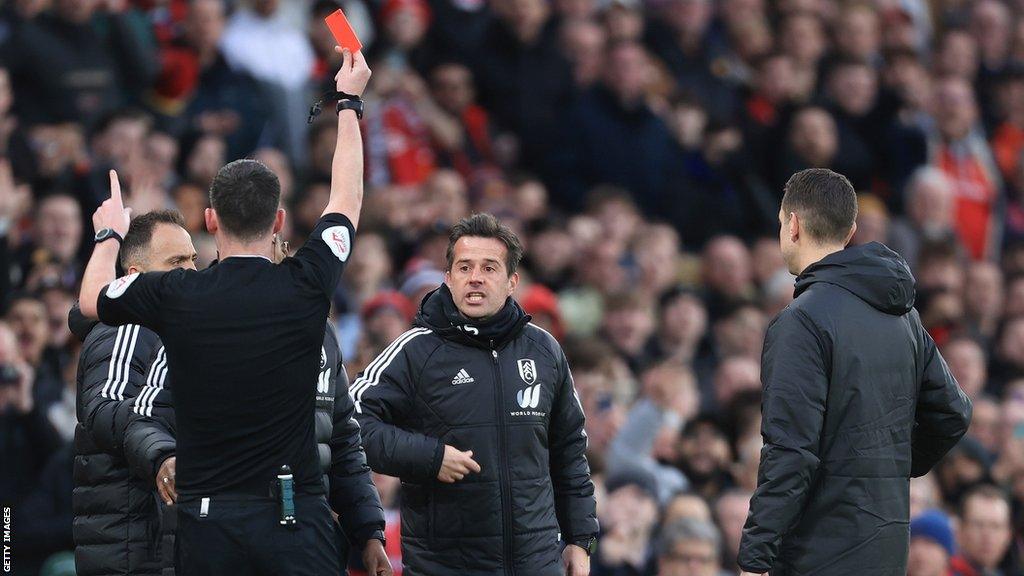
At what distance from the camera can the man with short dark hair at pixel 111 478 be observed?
6102mm

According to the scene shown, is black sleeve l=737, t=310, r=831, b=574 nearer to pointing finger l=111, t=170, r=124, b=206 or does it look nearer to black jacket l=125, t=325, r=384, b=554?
black jacket l=125, t=325, r=384, b=554

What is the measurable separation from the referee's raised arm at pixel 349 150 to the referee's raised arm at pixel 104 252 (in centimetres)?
78

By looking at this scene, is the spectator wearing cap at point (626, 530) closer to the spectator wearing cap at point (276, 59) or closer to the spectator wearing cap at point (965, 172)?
the spectator wearing cap at point (276, 59)

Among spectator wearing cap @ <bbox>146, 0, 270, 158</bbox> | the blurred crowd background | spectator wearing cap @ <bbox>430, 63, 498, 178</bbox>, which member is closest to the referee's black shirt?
the blurred crowd background

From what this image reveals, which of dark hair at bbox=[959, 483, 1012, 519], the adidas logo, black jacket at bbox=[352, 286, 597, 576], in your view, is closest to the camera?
black jacket at bbox=[352, 286, 597, 576]

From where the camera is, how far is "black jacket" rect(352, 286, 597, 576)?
21.3ft

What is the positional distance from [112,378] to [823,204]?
266 centimetres

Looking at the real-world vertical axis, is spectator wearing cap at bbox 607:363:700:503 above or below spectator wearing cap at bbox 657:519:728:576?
above

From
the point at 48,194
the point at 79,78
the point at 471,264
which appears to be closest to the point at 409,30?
the point at 79,78

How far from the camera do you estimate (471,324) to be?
21.9 ft

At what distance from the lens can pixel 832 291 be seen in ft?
19.4

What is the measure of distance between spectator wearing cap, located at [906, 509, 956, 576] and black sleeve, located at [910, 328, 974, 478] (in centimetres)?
309

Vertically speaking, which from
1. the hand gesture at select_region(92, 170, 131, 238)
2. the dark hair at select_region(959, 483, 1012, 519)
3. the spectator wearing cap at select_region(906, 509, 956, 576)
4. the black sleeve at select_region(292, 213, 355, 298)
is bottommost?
the spectator wearing cap at select_region(906, 509, 956, 576)

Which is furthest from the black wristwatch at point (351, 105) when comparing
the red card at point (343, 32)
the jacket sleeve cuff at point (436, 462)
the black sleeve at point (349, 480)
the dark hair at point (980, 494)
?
the dark hair at point (980, 494)
